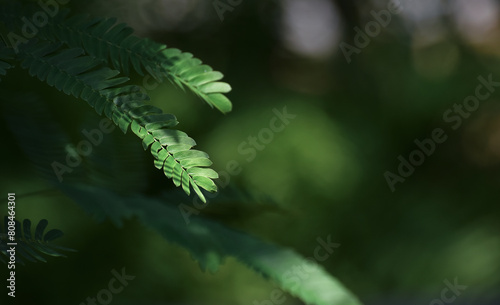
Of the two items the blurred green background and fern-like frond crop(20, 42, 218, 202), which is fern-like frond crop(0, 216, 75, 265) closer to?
fern-like frond crop(20, 42, 218, 202)

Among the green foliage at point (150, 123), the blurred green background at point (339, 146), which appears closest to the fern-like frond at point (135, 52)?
the green foliage at point (150, 123)

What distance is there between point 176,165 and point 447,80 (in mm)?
1439

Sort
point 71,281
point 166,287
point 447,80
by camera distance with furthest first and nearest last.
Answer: point 447,80, point 166,287, point 71,281

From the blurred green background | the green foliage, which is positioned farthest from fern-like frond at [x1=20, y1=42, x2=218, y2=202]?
the blurred green background

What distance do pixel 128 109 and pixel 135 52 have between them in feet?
0.29

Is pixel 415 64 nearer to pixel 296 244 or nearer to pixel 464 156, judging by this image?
pixel 464 156

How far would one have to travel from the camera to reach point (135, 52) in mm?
532

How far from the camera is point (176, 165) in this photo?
1.46ft

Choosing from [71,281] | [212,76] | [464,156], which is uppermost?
[464,156]

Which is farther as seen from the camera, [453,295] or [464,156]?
[464,156]

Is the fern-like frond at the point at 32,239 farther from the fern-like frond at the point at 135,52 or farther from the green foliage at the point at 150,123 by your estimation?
the fern-like frond at the point at 135,52

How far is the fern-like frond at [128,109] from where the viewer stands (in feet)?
1.45

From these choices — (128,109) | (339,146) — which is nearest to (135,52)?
(128,109)

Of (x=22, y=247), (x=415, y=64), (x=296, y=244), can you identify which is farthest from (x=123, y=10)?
(x=22, y=247)
